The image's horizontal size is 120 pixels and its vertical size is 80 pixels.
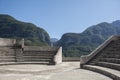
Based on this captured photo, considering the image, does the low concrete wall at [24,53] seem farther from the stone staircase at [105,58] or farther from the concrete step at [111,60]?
the concrete step at [111,60]

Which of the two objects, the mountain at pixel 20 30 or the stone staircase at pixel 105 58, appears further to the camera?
the mountain at pixel 20 30

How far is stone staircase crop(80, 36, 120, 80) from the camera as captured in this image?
13109 millimetres

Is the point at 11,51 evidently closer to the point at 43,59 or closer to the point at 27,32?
the point at 43,59

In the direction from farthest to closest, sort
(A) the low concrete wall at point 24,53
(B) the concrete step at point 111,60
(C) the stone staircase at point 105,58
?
(A) the low concrete wall at point 24,53 → (B) the concrete step at point 111,60 → (C) the stone staircase at point 105,58

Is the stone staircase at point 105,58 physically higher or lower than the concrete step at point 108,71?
higher

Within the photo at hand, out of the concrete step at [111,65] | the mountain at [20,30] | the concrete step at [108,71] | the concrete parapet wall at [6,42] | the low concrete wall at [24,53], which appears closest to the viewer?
the concrete step at [108,71]

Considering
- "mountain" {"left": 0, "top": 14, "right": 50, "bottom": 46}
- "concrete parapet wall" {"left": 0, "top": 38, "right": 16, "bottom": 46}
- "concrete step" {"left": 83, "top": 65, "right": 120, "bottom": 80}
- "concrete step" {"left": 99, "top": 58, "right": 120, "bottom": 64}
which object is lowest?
"concrete step" {"left": 83, "top": 65, "right": 120, "bottom": 80}

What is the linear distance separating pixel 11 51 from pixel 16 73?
712 cm

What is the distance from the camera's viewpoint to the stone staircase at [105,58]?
13109 mm

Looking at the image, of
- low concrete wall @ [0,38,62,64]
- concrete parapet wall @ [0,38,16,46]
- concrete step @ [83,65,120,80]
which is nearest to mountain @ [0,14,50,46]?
concrete parapet wall @ [0,38,16,46]

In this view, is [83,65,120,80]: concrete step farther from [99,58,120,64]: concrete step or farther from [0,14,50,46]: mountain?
[0,14,50,46]: mountain

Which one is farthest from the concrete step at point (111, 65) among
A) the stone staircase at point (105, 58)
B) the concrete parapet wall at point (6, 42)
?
the concrete parapet wall at point (6, 42)

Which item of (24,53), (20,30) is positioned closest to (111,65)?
(24,53)

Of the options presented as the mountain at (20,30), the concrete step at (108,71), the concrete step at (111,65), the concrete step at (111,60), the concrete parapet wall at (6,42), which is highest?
the mountain at (20,30)
